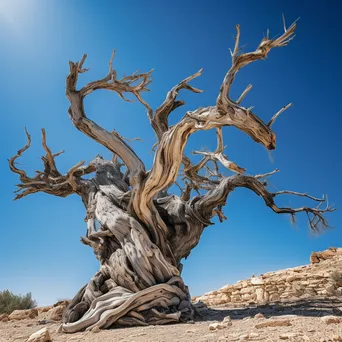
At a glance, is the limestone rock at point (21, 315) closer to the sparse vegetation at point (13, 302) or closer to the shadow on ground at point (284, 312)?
the sparse vegetation at point (13, 302)

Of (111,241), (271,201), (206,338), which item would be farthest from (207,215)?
(206,338)

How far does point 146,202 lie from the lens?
6020 millimetres

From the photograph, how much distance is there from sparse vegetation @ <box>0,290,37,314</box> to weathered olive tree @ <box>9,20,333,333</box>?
4.17 meters

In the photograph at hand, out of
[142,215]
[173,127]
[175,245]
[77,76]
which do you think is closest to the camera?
[173,127]

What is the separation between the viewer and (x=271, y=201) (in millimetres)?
6918

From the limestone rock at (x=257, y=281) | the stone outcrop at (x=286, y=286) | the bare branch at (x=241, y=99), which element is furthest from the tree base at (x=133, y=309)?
the limestone rock at (x=257, y=281)

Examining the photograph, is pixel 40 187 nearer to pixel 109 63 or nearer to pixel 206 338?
pixel 109 63

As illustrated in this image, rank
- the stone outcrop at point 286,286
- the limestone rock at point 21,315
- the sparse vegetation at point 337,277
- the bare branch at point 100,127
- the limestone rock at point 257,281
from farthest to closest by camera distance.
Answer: the limestone rock at point 257,281, the stone outcrop at point 286,286, the sparse vegetation at point 337,277, the limestone rock at point 21,315, the bare branch at point 100,127

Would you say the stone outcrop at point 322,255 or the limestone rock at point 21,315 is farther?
the stone outcrop at point 322,255

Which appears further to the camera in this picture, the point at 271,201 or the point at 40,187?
the point at 40,187

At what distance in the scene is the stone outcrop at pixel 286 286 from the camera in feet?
31.4

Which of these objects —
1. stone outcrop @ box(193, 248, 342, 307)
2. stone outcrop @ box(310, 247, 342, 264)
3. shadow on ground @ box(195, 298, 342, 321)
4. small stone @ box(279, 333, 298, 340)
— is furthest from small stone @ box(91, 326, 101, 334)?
stone outcrop @ box(310, 247, 342, 264)

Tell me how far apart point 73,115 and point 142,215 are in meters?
2.56

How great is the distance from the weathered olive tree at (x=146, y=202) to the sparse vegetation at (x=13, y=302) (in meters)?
4.17
